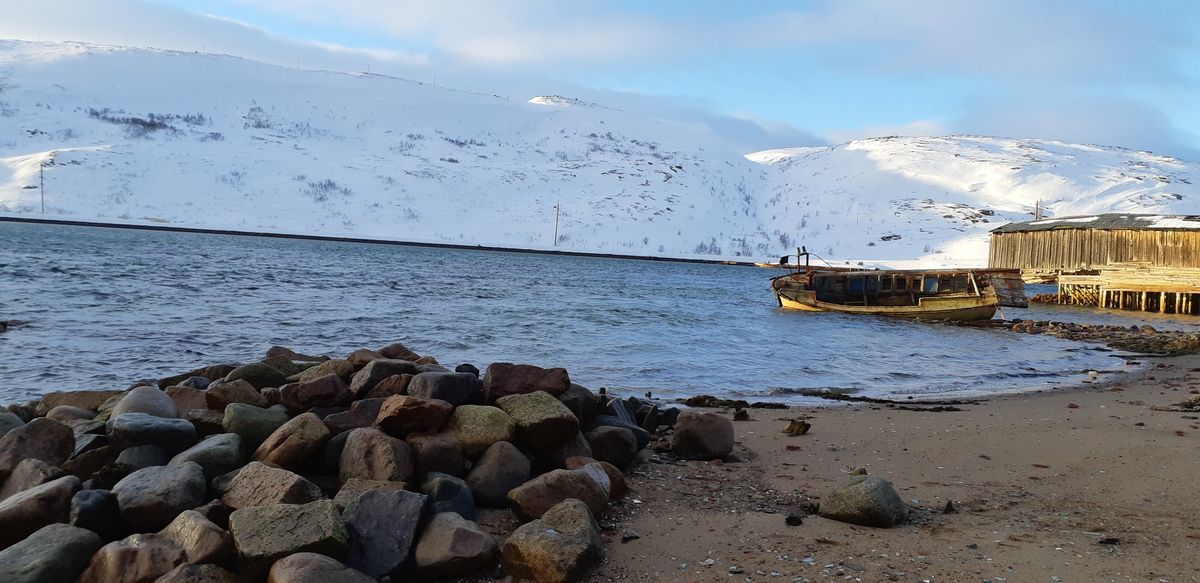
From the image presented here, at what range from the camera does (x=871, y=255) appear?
3674 inches

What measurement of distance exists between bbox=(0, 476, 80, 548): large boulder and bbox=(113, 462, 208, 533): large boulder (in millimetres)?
311

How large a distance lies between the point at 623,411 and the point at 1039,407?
7.03 m

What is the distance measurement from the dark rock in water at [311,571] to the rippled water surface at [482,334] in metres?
8.87

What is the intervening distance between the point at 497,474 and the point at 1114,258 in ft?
157

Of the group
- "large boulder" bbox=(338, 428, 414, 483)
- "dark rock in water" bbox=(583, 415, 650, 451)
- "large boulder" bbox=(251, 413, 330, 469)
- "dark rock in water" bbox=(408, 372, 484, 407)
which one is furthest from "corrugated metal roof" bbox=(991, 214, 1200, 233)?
"large boulder" bbox=(251, 413, 330, 469)

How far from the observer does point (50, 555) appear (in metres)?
4.77

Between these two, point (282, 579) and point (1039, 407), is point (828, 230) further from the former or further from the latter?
point (282, 579)

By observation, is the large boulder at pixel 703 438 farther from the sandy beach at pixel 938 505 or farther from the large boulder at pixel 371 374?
the large boulder at pixel 371 374

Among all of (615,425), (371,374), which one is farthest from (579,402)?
(371,374)

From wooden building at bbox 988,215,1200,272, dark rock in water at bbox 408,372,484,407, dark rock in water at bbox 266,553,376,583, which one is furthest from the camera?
wooden building at bbox 988,215,1200,272

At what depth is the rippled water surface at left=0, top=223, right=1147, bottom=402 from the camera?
588 inches

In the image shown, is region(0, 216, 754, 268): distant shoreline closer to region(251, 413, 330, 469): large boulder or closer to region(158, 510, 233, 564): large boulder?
region(251, 413, 330, 469): large boulder

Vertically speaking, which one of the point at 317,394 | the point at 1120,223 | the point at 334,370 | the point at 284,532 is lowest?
the point at 284,532

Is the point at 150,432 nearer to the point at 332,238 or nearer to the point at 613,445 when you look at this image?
the point at 613,445
